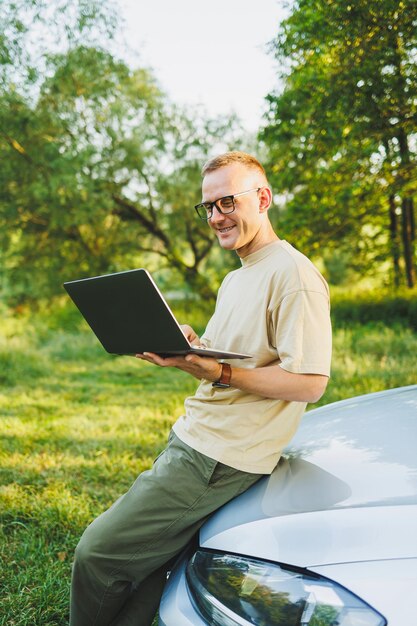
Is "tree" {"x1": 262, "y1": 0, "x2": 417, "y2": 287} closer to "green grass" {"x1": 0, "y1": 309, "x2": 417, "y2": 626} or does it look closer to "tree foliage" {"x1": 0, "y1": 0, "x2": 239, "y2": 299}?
"green grass" {"x1": 0, "y1": 309, "x2": 417, "y2": 626}

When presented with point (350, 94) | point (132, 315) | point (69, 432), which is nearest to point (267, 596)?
point (132, 315)

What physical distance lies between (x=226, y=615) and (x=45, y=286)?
16566 mm

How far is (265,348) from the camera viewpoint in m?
2.11

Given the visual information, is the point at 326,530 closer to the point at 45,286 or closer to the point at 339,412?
the point at 339,412

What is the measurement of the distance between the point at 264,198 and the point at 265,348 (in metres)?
0.63

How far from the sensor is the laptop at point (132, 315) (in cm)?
187

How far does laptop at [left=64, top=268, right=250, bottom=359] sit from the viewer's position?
1874mm

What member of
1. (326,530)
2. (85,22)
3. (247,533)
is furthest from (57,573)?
(85,22)

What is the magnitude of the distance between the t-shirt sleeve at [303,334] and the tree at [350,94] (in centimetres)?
476

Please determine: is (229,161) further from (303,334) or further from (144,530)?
(144,530)

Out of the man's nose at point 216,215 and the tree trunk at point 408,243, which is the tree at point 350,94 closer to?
the man's nose at point 216,215

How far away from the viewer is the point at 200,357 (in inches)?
78.0

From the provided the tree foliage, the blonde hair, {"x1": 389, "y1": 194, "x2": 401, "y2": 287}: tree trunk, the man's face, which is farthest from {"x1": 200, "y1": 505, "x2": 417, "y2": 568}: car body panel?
{"x1": 389, "y1": 194, "x2": 401, "y2": 287}: tree trunk

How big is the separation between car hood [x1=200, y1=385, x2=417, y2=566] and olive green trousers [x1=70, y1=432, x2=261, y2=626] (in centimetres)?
7
